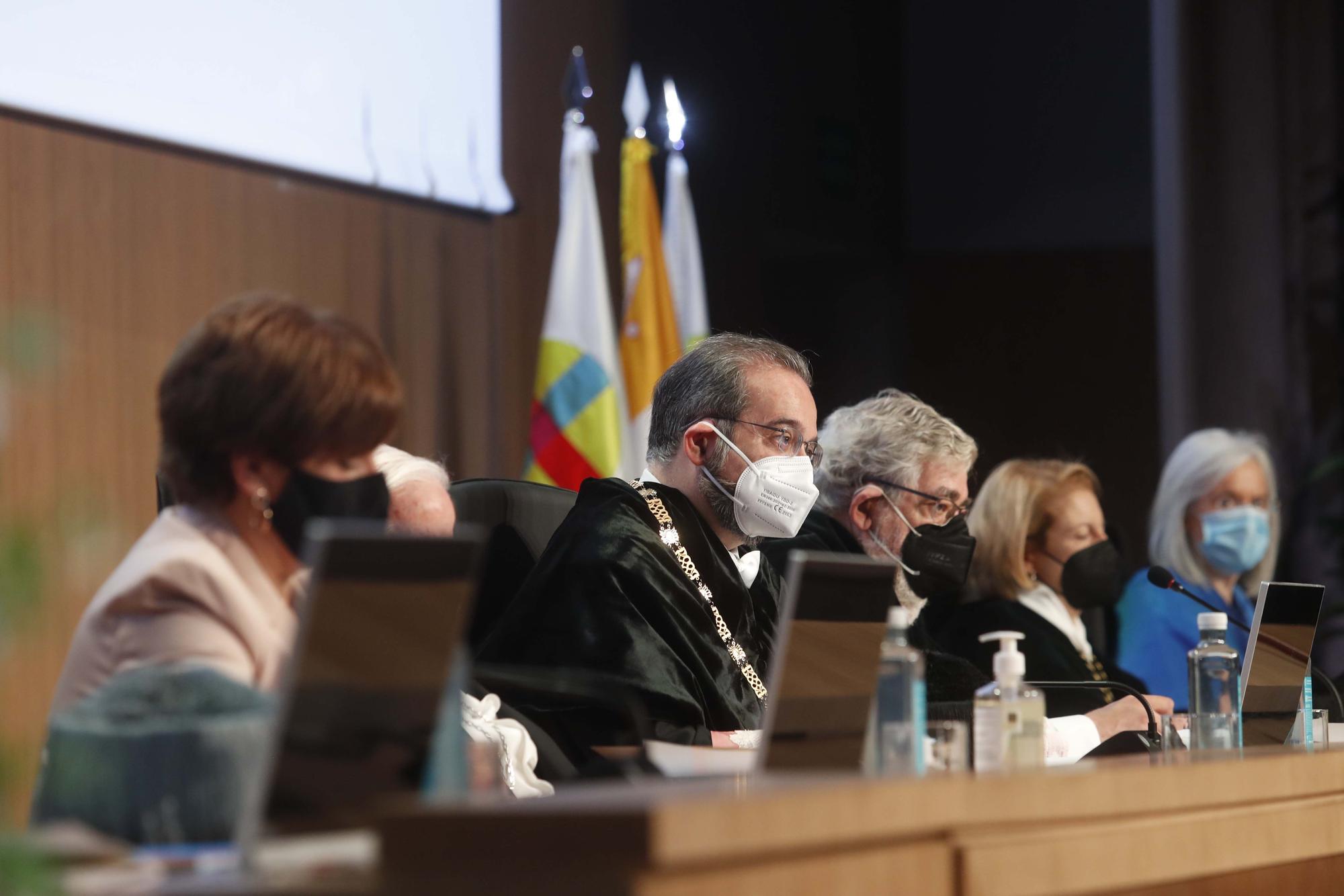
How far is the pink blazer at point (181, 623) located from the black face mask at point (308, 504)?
0.06 meters

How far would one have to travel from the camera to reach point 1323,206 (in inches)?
238

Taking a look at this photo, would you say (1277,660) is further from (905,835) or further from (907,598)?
(905,835)

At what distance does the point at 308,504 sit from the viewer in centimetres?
156

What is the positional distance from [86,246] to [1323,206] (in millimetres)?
4482

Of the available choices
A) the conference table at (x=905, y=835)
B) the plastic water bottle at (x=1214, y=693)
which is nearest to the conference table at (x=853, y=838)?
the conference table at (x=905, y=835)

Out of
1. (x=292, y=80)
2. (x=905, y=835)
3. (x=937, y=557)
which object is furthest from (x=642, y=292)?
(x=905, y=835)

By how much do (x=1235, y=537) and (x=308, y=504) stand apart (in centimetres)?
344

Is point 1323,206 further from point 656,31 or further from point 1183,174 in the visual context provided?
point 656,31

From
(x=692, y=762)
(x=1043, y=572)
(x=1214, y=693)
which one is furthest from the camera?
(x=1043, y=572)

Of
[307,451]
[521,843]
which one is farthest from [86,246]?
[521,843]

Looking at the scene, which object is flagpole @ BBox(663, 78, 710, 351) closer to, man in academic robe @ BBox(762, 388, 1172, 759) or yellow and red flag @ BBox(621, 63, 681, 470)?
yellow and red flag @ BBox(621, 63, 681, 470)

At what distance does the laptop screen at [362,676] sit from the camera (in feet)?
3.86

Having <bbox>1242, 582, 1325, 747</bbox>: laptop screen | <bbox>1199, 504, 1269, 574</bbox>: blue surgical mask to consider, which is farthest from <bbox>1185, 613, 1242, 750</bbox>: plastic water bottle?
<bbox>1199, 504, 1269, 574</bbox>: blue surgical mask

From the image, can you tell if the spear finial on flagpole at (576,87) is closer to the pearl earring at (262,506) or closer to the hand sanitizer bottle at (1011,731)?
the hand sanitizer bottle at (1011,731)
